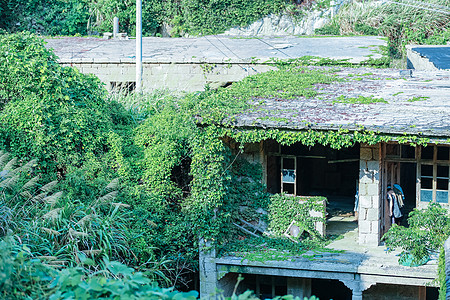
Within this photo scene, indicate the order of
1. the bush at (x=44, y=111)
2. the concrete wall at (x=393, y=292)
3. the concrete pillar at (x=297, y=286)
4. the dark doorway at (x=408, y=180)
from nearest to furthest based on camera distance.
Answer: the bush at (x=44, y=111) < the concrete wall at (x=393, y=292) < the concrete pillar at (x=297, y=286) < the dark doorway at (x=408, y=180)

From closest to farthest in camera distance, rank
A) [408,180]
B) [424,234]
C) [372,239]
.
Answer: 1. [424,234]
2. [372,239]
3. [408,180]

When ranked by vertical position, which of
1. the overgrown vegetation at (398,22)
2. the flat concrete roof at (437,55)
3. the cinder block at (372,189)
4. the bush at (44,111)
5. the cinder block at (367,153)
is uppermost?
the overgrown vegetation at (398,22)

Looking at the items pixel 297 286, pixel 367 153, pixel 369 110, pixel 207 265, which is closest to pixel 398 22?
pixel 369 110

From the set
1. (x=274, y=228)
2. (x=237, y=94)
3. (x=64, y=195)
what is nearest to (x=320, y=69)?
(x=237, y=94)

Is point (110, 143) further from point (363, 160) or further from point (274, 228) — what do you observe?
point (363, 160)

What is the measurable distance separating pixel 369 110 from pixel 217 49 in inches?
373

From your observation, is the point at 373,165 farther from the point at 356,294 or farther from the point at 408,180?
the point at 408,180

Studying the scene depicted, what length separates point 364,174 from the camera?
13.1 m

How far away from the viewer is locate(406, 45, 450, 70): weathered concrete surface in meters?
18.6

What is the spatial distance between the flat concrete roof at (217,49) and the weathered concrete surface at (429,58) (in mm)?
1438

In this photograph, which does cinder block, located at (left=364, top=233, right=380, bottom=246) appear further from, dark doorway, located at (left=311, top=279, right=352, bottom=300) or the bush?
the bush

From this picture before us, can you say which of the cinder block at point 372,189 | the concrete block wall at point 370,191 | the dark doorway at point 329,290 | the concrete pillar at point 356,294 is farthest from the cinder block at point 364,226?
the dark doorway at point 329,290

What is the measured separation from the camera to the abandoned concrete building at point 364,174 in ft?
40.3

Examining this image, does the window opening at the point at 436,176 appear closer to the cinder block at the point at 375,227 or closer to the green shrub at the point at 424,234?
the cinder block at the point at 375,227
